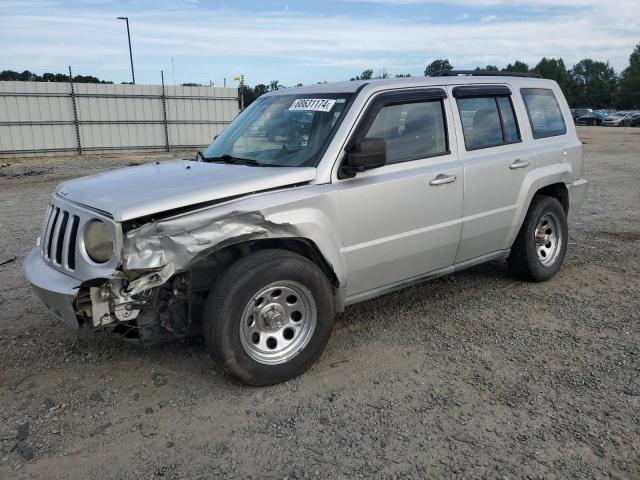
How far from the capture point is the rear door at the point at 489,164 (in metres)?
4.60

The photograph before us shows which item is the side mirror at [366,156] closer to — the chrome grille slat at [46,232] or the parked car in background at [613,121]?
the chrome grille slat at [46,232]

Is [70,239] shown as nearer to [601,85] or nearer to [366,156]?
[366,156]

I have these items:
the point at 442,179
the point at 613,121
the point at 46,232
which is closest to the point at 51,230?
the point at 46,232

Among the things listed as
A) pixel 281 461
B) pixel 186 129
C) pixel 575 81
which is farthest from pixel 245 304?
pixel 575 81

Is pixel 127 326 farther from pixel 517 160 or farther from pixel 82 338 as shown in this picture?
pixel 517 160

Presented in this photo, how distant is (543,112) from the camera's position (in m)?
5.49

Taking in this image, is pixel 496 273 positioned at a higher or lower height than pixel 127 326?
lower

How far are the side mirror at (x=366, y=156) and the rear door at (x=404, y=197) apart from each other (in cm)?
11

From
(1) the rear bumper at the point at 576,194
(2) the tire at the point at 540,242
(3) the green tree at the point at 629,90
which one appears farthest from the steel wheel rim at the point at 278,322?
(3) the green tree at the point at 629,90

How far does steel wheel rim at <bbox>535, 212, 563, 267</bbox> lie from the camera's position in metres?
5.49

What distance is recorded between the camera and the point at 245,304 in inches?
132

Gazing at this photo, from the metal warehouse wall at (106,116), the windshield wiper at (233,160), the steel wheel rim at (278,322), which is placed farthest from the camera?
the metal warehouse wall at (106,116)

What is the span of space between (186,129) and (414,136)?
20242mm

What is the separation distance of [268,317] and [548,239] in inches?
135
